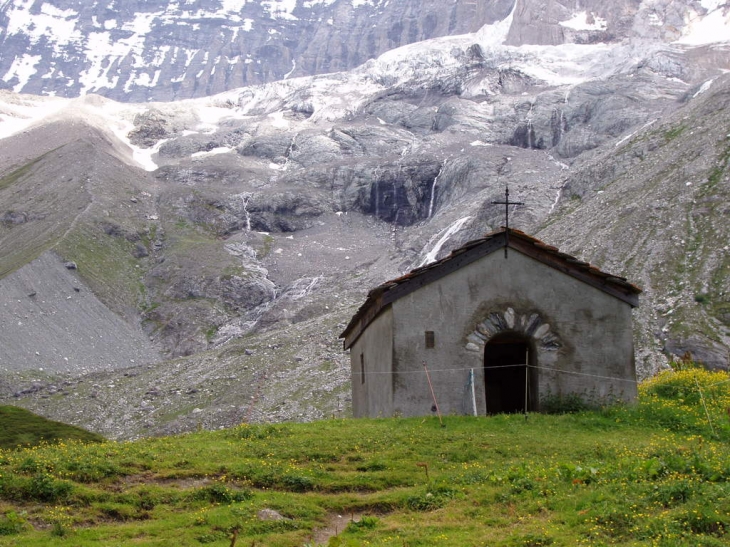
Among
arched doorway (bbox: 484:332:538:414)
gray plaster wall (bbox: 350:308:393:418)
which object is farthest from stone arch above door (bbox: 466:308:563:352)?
gray plaster wall (bbox: 350:308:393:418)

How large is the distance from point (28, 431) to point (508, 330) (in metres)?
13.1

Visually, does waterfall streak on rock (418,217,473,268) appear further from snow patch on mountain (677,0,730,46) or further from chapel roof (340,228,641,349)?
snow patch on mountain (677,0,730,46)

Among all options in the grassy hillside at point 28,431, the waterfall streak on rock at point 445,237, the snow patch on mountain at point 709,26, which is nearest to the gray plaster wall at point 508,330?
the grassy hillside at point 28,431

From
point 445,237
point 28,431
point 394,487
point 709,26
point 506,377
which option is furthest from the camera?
→ point 709,26

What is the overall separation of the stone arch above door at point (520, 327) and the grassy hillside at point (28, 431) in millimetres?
10721

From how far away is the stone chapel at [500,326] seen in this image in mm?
20500

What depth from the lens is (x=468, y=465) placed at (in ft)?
51.0

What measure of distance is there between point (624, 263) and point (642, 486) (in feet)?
185

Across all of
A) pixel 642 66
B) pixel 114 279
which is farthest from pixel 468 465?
pixel 642 66

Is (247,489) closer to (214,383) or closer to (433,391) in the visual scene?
(433,391)

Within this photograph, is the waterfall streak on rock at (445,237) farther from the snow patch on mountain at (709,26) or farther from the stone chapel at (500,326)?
the snow patch on mountain at (709,26)

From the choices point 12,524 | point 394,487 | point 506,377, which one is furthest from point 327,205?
point 12,524

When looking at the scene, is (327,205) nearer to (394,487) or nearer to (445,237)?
(445,237)

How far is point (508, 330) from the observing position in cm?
2105
